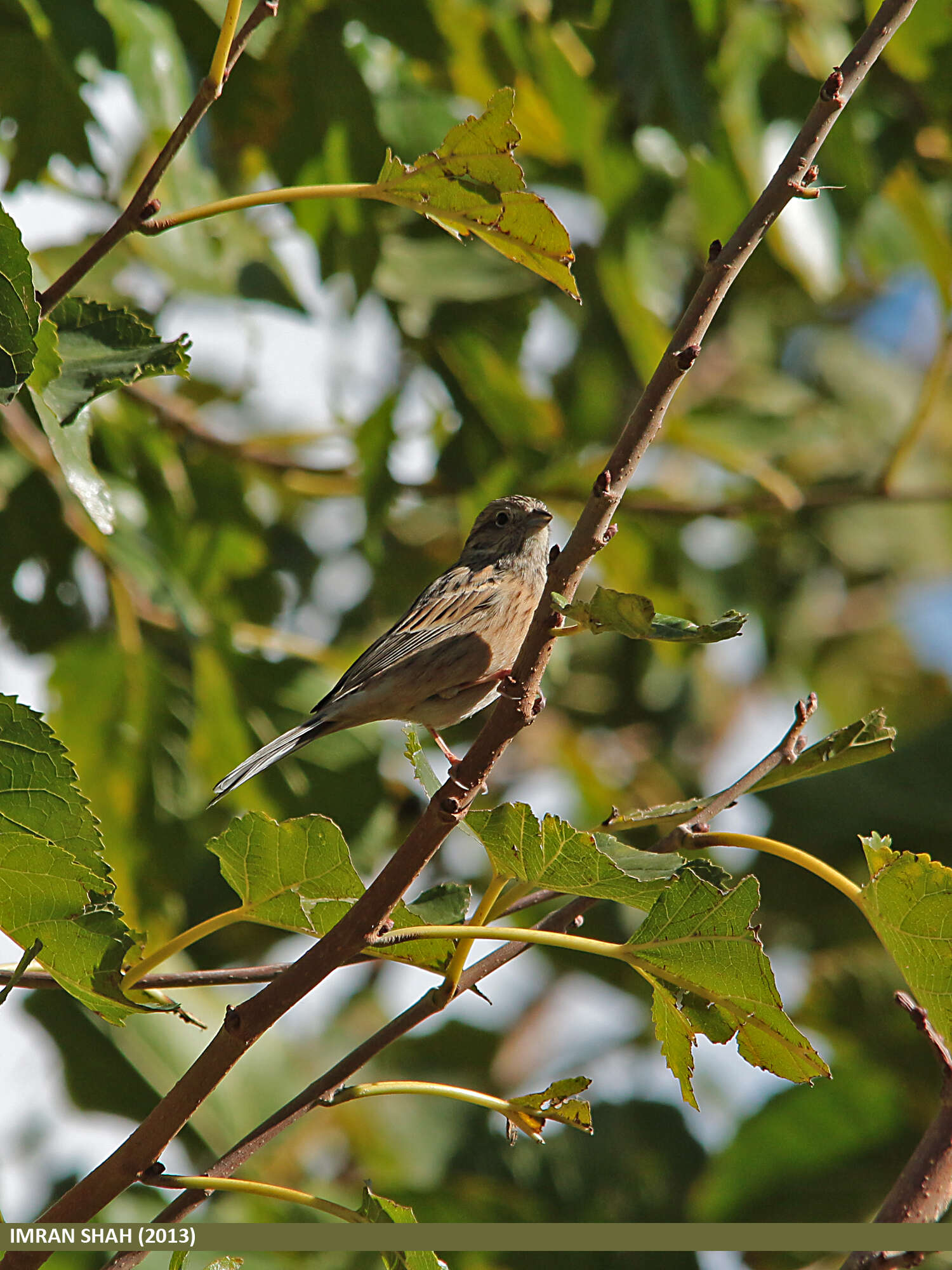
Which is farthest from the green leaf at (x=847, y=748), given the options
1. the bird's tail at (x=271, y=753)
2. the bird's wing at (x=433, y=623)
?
the bird's wing at (x=433, y=623)

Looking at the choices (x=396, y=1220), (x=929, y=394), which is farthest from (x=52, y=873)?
(x=929, y=394)

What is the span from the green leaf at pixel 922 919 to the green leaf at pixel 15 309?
1.56 m

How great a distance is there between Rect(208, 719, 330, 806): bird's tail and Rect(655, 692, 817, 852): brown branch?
4.69ft

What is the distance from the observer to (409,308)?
5051mm

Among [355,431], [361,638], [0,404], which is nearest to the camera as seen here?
[0,404]

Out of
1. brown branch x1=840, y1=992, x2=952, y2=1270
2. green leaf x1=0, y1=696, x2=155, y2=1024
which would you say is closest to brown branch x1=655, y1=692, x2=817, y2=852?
brown branch x1=840, y1=992, x2=952, y2=1270

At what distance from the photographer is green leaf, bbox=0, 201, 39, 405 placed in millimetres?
2035

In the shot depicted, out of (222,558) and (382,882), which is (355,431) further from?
(382,882)

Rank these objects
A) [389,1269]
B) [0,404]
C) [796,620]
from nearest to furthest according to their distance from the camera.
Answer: [0,404], [389,1269], [796,620]

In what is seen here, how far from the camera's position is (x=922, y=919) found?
6.64ft

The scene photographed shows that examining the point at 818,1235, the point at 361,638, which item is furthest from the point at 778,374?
the point at 818,1235

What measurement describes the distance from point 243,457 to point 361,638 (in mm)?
1023

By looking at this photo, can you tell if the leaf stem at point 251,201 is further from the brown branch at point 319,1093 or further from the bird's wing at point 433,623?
the bird's wing at point 433,623

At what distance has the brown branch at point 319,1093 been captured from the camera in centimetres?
203
